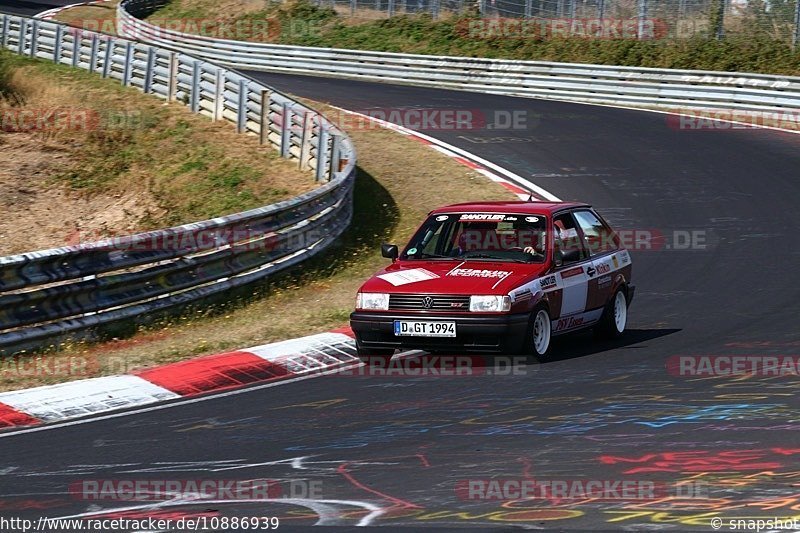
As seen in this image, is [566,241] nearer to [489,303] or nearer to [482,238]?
[482,238]

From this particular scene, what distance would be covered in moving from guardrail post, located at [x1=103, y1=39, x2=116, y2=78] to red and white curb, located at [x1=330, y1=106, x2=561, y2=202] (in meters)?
7.25

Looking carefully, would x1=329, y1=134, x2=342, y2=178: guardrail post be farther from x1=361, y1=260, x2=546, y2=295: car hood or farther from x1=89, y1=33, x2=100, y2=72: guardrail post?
x1=89, y1=33, x2=100, y2=72: guardrail post

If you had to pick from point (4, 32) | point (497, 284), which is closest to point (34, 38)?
point (4, 32)

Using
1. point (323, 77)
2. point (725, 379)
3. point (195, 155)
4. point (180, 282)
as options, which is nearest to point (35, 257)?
point (180, 282)

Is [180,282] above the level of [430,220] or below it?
below

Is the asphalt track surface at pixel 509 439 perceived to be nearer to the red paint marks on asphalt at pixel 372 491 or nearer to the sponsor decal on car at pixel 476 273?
the red paint marks on asphalt at pixel 372 491

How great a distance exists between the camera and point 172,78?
28234 millimetres

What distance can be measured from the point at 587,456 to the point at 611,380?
8.63ft

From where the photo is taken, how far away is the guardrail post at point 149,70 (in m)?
29.0

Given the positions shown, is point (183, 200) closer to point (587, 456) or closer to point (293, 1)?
point (587, 456)

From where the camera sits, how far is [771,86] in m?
28.8

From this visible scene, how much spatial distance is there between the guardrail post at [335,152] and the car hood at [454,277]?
29.5 feet

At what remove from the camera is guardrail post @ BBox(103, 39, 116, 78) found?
1216 inches

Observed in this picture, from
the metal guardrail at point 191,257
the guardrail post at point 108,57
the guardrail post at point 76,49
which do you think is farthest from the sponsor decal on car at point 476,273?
the guardrail post at point 76,49
